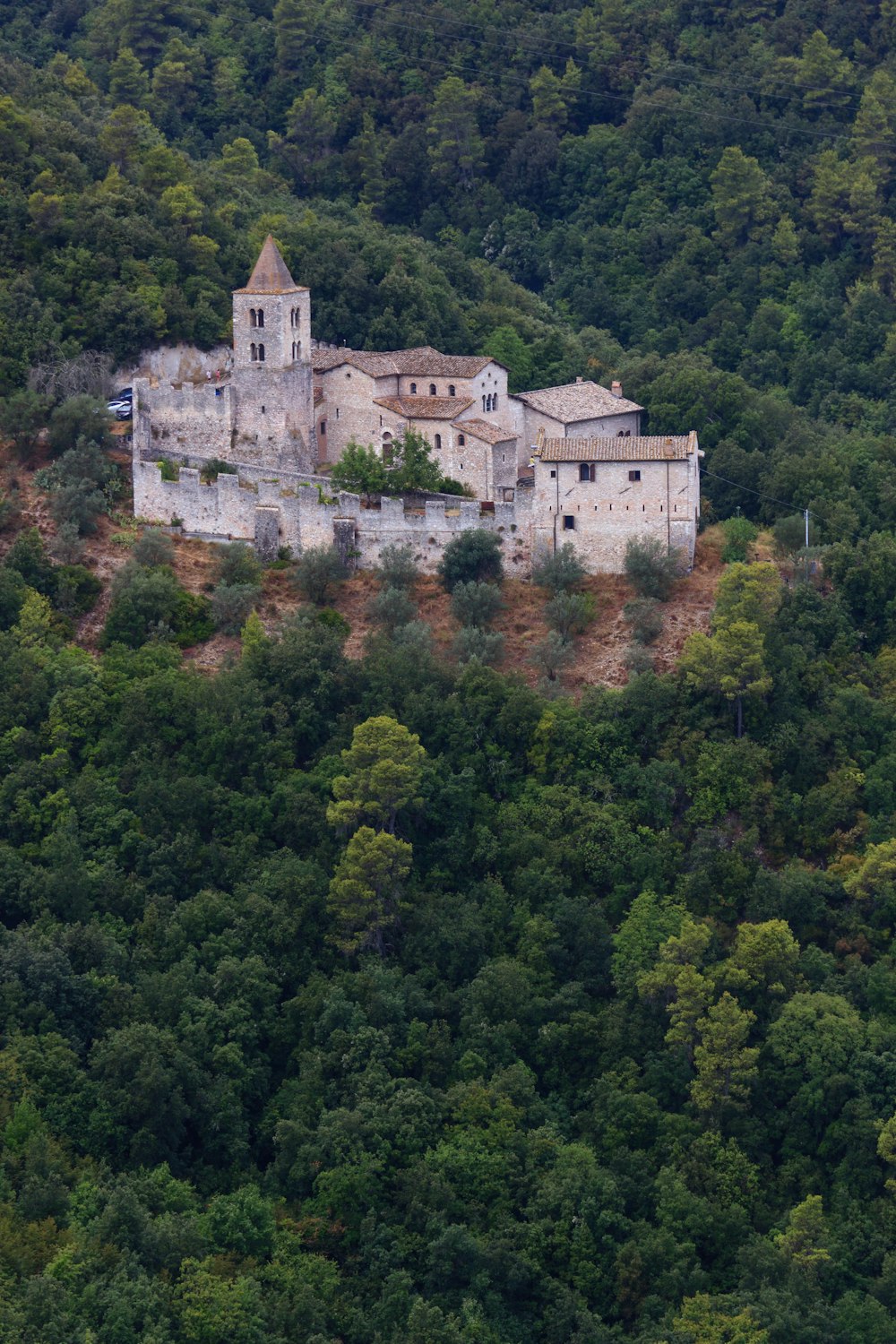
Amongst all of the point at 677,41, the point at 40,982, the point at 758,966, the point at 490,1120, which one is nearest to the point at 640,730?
the point at 758,966

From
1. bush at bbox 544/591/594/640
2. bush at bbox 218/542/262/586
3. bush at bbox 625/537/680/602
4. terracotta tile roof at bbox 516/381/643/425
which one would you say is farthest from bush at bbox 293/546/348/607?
bush at bbox 625/537/680/602

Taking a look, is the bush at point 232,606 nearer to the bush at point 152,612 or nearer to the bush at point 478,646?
the bush at point 152,612

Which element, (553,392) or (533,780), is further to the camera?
(553,392)

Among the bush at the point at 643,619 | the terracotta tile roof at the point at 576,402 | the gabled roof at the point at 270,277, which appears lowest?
the bush at the point at 643,619

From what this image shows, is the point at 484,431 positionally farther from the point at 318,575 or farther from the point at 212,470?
the point at 212,470

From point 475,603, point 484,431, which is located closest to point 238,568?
point 475,603

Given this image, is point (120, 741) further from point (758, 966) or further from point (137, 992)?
point (758, 966)

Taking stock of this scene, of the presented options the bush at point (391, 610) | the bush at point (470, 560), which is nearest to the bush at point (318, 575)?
the bush at point (391, 610)
